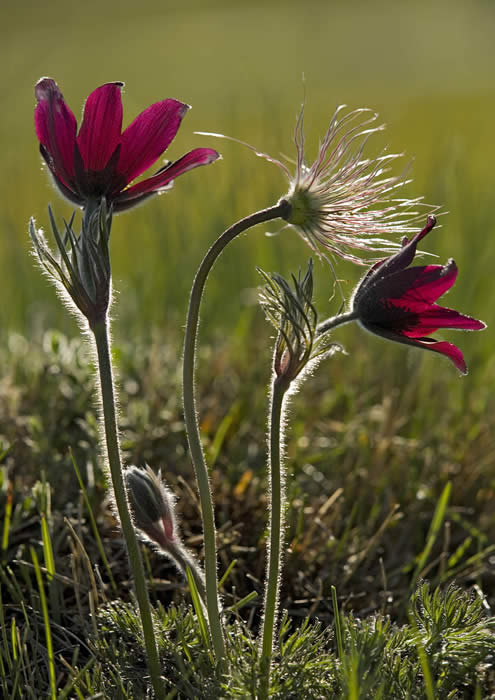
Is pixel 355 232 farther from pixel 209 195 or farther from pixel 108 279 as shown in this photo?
pixel 209 195

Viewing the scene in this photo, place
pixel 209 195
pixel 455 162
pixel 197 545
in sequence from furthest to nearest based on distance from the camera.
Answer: pixel 209 195 → pixel 455 162 → pixel 197 545

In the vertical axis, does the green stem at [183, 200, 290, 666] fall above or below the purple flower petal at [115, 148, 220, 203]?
below

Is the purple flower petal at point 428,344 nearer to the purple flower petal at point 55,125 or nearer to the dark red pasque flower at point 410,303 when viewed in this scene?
the dark red pasque flower at point 410,303

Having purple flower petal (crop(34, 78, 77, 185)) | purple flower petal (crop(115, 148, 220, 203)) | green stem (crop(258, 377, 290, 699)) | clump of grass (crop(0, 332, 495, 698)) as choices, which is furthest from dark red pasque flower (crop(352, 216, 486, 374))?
purple flower petal (crop(34, 78, 77, 185))

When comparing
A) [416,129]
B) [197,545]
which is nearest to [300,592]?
[197,545]

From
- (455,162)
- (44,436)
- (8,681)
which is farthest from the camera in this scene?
(455,162)

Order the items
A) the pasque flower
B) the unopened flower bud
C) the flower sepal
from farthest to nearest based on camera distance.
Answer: the unopened flower bud, the pasque flower, the flower sepal

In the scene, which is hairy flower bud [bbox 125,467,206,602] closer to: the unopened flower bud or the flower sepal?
the unopened flower bud

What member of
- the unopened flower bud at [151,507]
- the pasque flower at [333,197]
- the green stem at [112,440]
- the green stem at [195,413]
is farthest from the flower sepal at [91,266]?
the unopened flower bud at [151,507]
